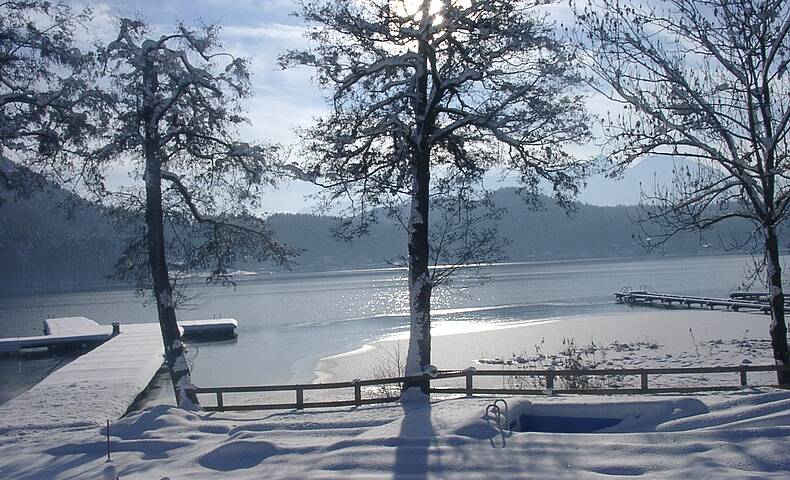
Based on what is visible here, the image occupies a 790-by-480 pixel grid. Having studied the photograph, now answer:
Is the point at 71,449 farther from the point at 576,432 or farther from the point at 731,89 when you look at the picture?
the point at 731,89

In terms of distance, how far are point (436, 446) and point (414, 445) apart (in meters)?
0.36

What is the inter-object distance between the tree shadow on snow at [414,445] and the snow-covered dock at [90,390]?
9.68 m

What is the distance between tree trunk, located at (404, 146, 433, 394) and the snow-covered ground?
136 cm

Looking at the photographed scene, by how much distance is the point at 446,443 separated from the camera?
34.1 ft

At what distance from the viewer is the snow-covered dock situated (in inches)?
734

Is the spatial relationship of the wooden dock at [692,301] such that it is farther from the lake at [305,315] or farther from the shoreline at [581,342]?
the lake at [305,315]

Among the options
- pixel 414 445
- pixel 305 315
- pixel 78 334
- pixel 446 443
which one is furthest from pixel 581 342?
pixel 305 315

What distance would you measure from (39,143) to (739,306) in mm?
45455

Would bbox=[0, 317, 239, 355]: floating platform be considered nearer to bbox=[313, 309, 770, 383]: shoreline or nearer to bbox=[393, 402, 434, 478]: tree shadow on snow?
bbox=[313, 309, 770, 383]: shoreline

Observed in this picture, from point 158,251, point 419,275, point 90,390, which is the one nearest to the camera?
point 419,275

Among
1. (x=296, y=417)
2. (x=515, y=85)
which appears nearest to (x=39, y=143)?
(x=296, y=417)

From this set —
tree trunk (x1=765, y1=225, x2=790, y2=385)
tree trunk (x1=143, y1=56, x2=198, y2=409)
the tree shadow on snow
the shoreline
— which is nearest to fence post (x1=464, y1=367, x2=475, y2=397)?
the tree shadow on snow

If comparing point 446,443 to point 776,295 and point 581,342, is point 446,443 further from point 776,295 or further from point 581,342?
point 581,342

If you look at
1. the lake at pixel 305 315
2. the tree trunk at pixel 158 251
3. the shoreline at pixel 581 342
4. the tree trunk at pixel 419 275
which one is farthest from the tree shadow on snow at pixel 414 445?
the shoreline at pixel 581 342
